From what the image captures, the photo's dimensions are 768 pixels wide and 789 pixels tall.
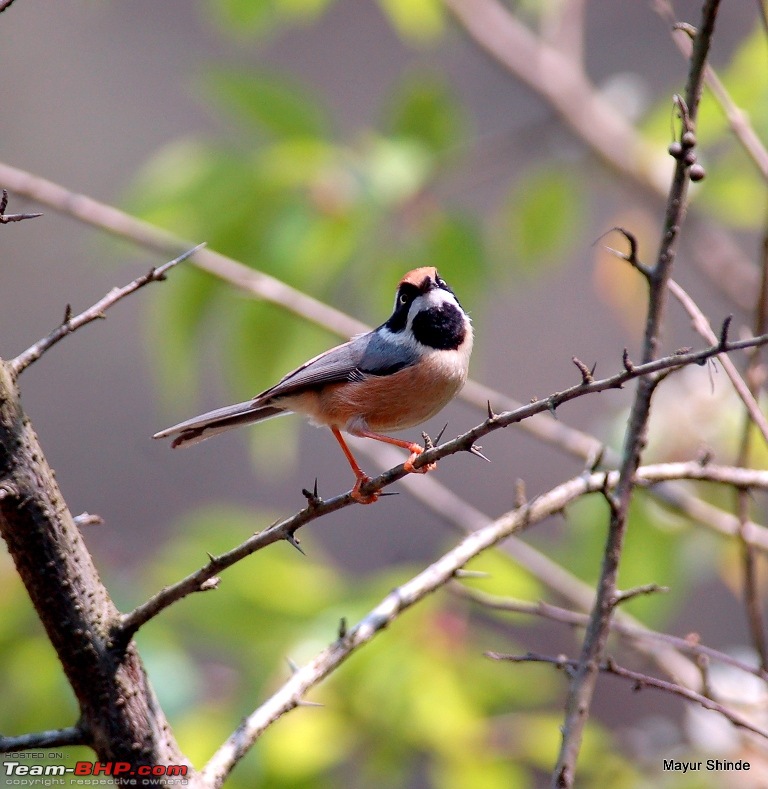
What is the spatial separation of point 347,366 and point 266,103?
1295 millimetres

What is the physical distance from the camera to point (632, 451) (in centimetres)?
210

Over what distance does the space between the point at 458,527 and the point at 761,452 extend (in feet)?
3.88

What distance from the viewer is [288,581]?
363 cm

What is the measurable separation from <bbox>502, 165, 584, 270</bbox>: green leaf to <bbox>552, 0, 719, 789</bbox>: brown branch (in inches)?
82.5

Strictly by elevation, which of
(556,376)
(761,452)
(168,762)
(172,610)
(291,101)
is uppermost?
(556,376)

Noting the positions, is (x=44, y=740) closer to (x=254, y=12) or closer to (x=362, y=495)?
(x=362, y=495)

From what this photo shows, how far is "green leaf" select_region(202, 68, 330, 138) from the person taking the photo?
3.61 m

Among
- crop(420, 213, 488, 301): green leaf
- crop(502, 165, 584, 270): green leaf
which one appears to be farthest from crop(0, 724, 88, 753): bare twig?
crop(502, 165, 584, 270): green leaf

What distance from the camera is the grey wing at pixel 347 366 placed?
2.87 m

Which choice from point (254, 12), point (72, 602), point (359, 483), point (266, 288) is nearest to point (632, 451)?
point (359, 483)

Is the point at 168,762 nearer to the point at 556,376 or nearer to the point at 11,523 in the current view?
the point at 11,523

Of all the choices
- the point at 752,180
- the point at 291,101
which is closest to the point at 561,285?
the point at 752,180

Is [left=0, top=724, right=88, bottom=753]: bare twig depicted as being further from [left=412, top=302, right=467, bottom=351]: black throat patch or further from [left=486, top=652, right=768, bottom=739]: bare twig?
[left=412, top=302, right=467, bottom=351]: black throat patch

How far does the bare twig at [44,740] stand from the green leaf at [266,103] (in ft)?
8.08
